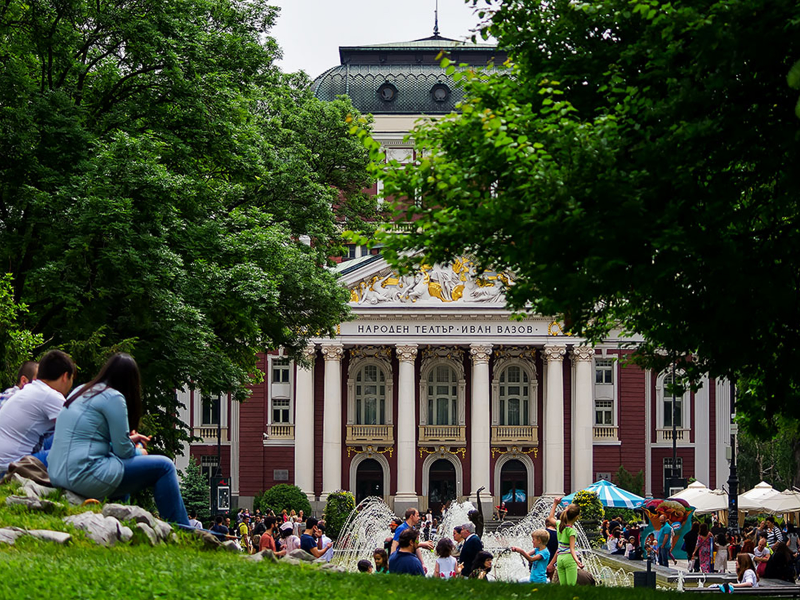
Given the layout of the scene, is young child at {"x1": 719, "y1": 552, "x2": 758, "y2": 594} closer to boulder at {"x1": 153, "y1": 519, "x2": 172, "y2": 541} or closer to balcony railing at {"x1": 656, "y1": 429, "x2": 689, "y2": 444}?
boulder at {"x1": 153, "y1": 519, "x2": 172, "y2": 541}

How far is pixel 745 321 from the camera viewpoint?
45.5 ft

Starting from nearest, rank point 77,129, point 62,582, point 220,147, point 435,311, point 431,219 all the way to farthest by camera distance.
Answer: point 62,582, point 431,219, point 77,129, point 220,147, point 435,311

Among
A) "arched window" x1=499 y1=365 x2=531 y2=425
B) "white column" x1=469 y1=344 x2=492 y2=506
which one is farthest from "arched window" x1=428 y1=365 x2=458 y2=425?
"white column" x1=469 y1=344 x2=492 y2=506

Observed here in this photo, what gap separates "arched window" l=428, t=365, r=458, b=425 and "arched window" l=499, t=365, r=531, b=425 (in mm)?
2557

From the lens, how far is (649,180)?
13.4m

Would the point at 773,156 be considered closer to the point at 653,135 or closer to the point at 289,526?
the point at 653,135

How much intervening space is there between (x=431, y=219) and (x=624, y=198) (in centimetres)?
245

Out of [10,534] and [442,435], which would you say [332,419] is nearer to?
[442,435]

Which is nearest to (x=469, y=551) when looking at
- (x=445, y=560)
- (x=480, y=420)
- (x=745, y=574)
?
(x=445, y=560)

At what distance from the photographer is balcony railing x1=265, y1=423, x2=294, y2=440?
68125 millimetres

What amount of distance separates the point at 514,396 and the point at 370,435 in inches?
326

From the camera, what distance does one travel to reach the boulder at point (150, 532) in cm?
1068

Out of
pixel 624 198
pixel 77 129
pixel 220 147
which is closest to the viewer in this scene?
pixel 624 198

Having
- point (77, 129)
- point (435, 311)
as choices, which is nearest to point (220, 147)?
point (77, 129)
